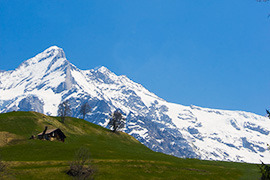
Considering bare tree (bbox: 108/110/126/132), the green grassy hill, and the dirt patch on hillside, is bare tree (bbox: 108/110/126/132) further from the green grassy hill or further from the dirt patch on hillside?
the dirt patch on hillside

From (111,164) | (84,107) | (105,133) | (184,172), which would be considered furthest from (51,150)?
(84,107)

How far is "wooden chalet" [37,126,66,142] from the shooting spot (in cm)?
8575

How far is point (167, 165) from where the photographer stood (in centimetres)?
6800

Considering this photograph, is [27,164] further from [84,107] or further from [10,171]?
[84,107]

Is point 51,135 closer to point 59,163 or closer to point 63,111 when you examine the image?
point 59,163

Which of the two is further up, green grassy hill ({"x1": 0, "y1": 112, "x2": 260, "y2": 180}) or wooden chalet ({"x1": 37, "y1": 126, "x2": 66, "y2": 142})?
wooden chalet ({"x1": 37, "y1": 126, "x2": 66, "y2": 142})

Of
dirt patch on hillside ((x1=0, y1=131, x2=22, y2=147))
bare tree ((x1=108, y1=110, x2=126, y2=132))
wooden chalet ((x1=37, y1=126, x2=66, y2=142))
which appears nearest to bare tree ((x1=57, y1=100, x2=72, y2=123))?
bare tree ((x1=108, y1=110, x2=126, y2=132))

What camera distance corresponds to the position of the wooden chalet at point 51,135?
8575cm

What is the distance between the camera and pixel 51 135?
8725cm

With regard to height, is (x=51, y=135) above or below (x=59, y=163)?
above

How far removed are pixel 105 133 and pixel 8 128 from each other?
47.5 metres

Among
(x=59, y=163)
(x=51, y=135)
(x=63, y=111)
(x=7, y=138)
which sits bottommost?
(x=59, y=163)

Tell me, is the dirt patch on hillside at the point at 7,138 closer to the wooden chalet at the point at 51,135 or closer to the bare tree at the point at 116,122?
the wooden chalet at the point at 51,135

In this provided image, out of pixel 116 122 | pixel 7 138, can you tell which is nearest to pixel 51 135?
pixel 7 138
